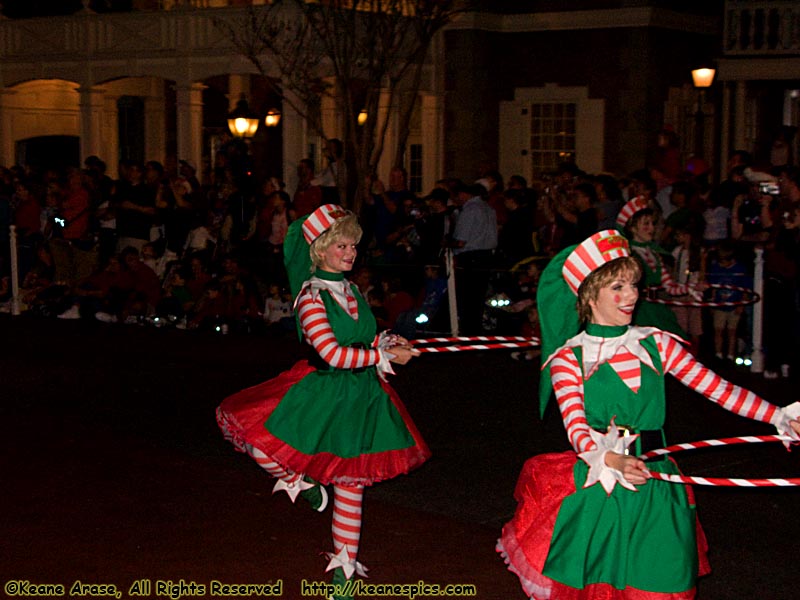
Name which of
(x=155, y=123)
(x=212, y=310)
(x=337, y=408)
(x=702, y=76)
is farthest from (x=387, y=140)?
(x=337, y=408)

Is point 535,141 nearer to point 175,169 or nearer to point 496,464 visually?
point 175,169

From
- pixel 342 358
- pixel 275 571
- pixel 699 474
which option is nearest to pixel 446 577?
pixel 275 571

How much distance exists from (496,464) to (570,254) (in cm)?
367

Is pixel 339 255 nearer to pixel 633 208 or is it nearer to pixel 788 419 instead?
pixel 788 419

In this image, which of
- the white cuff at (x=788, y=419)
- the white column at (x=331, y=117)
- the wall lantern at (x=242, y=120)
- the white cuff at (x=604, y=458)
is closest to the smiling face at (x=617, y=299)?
the white cuff at (x=604, y=458)

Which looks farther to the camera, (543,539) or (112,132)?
(112,132)

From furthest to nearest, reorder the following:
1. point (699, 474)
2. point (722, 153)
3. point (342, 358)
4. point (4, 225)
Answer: point (722, 153)
point (4, 225)
point (699, 474)
point (342, 358)

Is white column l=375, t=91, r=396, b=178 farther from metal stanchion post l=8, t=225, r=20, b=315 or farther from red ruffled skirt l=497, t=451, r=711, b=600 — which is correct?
red ruffled skirt l=497, t=451, r=711, b=600

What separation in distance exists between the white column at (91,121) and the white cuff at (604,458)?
66.2 feet

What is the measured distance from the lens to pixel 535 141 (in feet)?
73.8

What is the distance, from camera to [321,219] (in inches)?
236

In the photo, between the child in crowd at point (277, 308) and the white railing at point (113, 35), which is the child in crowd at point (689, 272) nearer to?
the child in crowd at point (277, 308)

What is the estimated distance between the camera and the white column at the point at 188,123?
72.0ft

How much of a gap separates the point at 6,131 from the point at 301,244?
2055cm
